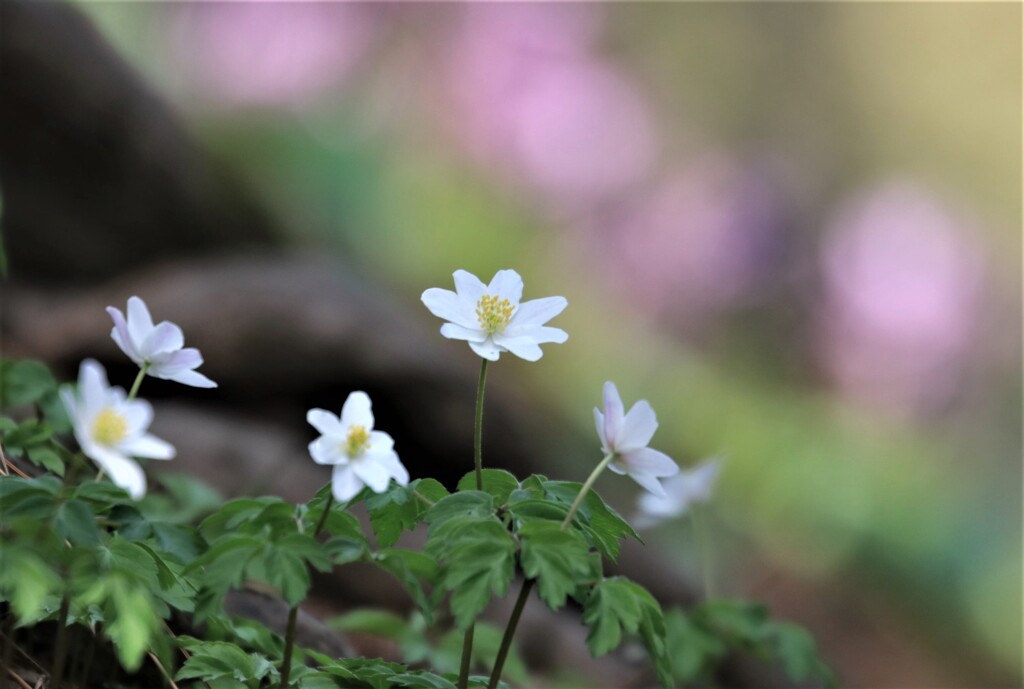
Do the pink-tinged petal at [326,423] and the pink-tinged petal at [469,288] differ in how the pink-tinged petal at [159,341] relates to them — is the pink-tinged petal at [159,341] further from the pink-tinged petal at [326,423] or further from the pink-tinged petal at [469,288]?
the pink-tinged petal at [469,288]

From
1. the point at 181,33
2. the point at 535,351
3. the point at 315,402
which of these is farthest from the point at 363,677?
the point at 181,33

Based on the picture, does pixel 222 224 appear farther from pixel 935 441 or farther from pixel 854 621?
pixel 935 441

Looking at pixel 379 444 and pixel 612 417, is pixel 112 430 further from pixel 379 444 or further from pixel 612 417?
pixel 612 417

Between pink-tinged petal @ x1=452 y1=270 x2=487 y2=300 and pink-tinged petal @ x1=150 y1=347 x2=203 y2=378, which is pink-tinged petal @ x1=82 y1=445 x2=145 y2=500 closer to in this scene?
pink-tinged petal @ x1=150 y1=347 x2=203 y2=378

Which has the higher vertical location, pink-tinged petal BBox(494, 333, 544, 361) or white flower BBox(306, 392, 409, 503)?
pink-tinged petal BBox(494, 333, 544, 361)

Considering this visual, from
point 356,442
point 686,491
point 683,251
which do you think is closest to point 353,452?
point 356,442

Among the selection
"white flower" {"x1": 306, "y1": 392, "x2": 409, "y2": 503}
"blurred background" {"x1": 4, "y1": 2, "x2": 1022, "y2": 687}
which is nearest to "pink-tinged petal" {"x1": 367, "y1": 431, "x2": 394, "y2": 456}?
"white flower" {"x1": 306, "y1": 392, "x2": 409, "y2": 503}
